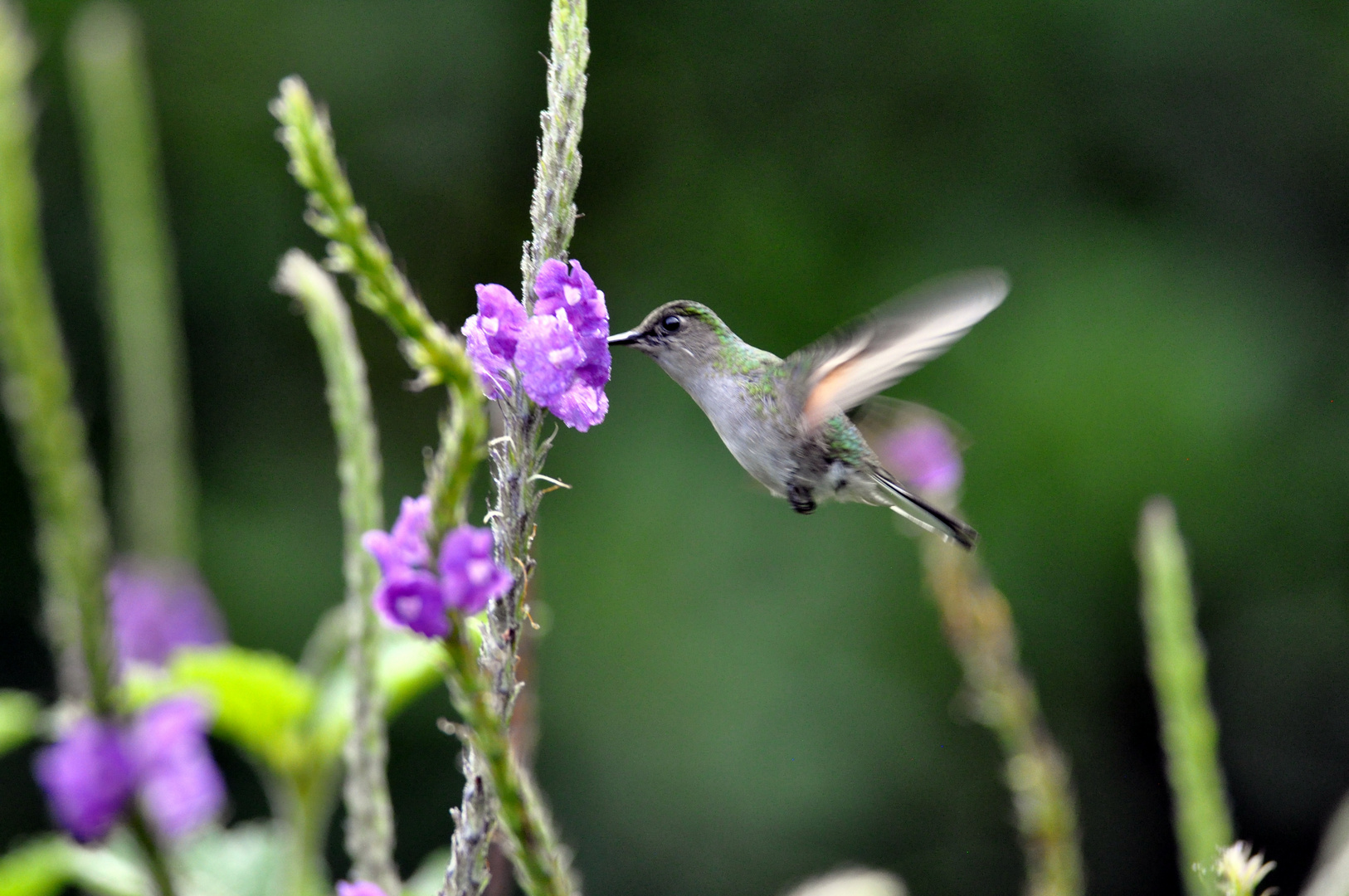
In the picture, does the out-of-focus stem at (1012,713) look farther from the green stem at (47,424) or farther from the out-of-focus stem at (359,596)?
the green stem at (47,424)

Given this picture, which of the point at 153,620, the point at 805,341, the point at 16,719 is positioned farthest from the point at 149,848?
the point at 805,341

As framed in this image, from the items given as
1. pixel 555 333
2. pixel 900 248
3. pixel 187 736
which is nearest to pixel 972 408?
pixel 900 248

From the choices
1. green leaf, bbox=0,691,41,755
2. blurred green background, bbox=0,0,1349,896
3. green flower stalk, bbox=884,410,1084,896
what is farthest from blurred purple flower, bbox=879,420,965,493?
blurred green background, bbox=0,0,1349,896

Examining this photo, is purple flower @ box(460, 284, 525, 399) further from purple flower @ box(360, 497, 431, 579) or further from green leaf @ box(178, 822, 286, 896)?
green leaf @ box(178, 822, 286, 896)

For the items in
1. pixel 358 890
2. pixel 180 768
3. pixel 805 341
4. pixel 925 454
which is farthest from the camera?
pixel 805 341

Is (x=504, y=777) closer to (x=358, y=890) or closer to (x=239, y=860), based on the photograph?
(x=358, y=890)
